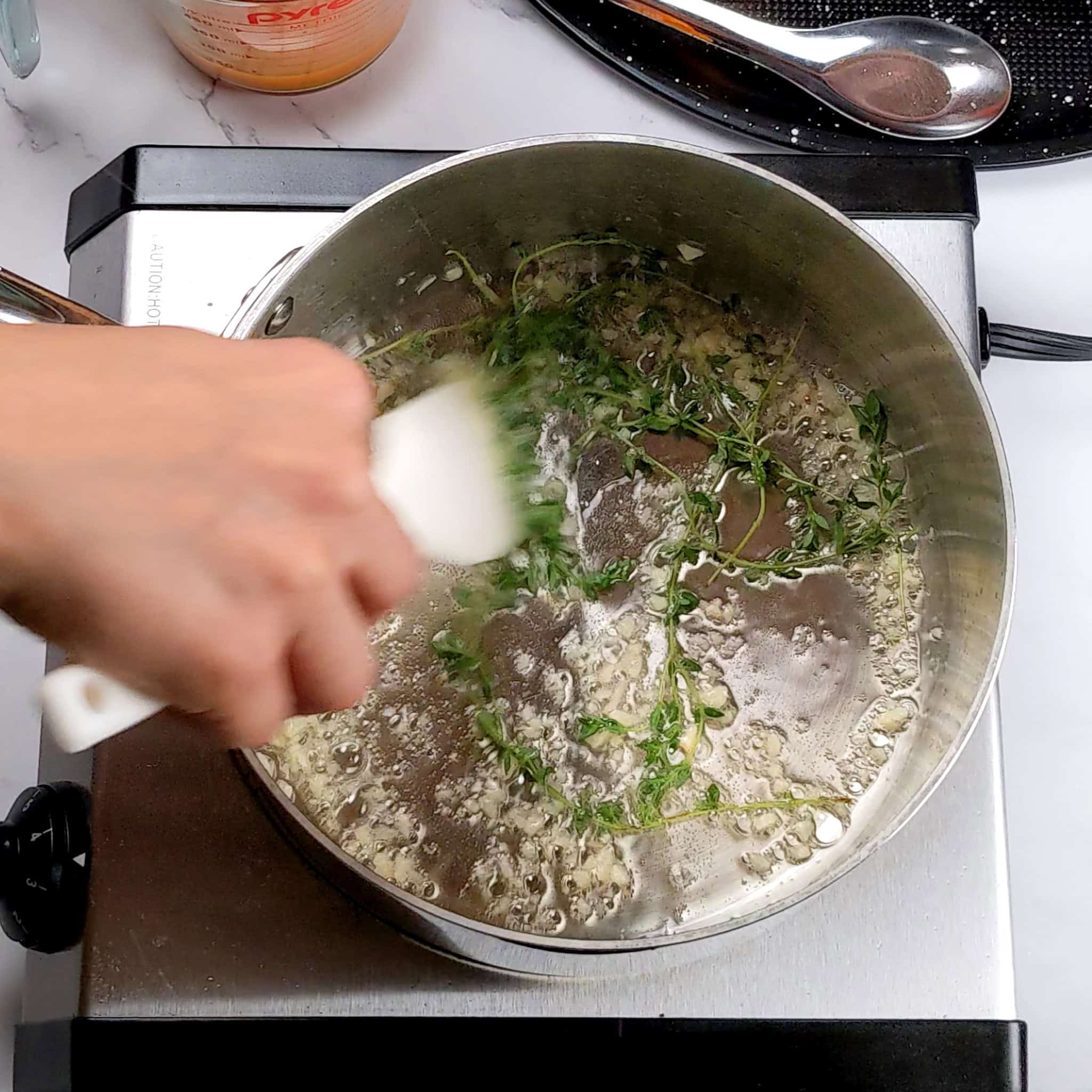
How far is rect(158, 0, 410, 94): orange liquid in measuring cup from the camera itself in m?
0.66

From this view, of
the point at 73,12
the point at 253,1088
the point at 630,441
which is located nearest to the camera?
the point at 253,1088

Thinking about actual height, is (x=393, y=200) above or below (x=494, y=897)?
above

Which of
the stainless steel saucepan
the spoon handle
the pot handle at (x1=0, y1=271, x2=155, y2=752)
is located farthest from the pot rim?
the spoon handle

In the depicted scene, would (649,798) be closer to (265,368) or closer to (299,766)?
(299,766)

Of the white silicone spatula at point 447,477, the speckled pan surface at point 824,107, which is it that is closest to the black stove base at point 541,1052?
the white silicone spatula at point 447,477

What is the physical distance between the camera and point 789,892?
0.60m

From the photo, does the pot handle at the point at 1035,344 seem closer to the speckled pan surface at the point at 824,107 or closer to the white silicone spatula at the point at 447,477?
the speckled pan surface at the point at 824,107

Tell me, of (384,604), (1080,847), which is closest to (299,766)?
(384,604)

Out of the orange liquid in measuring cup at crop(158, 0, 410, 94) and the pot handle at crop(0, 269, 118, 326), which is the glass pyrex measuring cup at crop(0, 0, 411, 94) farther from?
the pot handle at crop(0, 269, 118, 326)

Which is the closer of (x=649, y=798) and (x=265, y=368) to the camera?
(x=265, y=368)

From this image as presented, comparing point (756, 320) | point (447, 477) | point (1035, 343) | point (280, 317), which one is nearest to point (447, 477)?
point (447, 477)

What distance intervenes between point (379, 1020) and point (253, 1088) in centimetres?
7

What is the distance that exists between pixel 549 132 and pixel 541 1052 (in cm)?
59

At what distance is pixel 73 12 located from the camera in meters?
0.78
